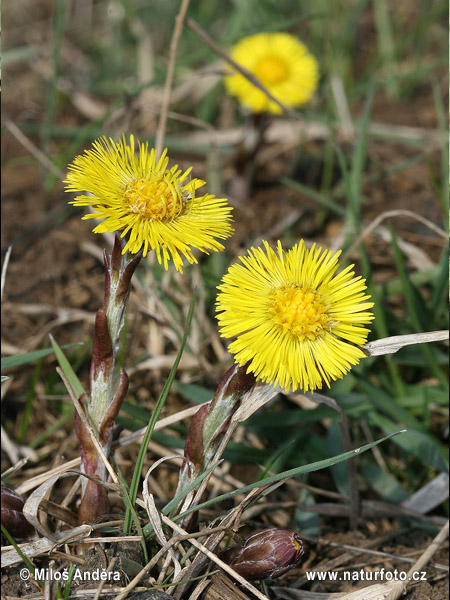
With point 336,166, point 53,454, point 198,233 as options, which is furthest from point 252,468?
point 336,166

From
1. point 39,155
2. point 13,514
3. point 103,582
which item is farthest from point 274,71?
point 103,582

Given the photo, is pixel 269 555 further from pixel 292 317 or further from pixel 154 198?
pixel 154 198

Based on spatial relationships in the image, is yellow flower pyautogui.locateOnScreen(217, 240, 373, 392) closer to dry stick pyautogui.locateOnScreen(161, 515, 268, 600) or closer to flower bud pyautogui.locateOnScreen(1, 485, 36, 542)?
dry stick pyautogui.locateOnScreen(161, 515, 268, 600)

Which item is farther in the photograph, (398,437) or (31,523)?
(398,437)

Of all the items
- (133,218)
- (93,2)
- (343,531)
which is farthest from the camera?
(93,2)

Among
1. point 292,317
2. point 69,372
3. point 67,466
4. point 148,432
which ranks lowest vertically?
point 67,466

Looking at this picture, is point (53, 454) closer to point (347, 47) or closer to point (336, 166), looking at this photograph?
point (336, 166)
